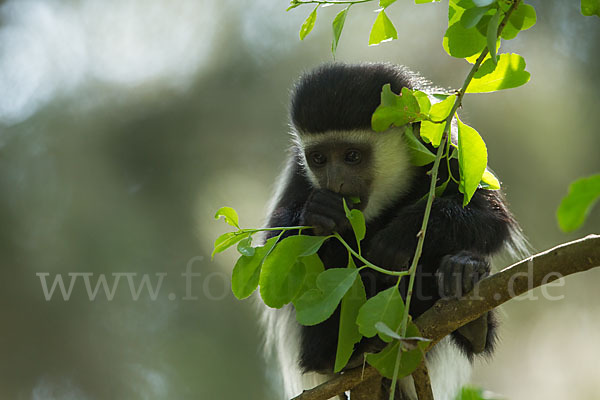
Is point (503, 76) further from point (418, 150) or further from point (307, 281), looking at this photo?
point (307, 281)

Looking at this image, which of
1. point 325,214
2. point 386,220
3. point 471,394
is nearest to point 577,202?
point 471,394

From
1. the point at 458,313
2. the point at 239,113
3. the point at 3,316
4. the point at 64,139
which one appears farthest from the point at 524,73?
the point at 3,316

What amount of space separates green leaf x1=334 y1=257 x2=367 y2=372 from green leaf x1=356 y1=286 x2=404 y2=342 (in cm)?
17

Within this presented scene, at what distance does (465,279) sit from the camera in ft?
5.22

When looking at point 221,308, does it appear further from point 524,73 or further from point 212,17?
point 524,73

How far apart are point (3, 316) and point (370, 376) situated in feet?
11.5

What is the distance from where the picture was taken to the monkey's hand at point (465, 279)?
1.57 metres

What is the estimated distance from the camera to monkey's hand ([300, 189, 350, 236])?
1.87m

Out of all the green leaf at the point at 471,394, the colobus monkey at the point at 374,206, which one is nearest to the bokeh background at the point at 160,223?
the colobus monkey at the point at 374,206

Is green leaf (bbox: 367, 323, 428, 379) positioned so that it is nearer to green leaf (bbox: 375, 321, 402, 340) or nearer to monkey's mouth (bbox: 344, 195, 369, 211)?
green leaf (bbox: 375, 321, 402, 340)

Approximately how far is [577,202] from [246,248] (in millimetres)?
811

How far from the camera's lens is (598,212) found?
3.97 m

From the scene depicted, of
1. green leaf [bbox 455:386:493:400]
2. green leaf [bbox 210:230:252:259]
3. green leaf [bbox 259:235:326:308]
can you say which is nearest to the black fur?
green leaf [bbox 259:235:326:308]

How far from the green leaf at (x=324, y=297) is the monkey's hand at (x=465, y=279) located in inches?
16.8
